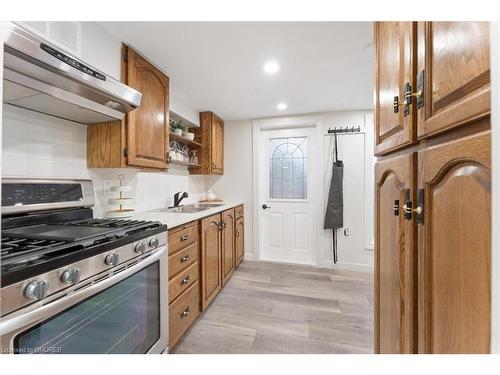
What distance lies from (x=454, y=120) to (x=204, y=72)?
192cm

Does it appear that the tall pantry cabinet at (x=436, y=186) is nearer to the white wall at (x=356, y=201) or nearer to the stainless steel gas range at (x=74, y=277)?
the stainless steel gas range at (x=74, y=277)

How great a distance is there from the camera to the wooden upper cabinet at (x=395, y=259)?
2.21 ft

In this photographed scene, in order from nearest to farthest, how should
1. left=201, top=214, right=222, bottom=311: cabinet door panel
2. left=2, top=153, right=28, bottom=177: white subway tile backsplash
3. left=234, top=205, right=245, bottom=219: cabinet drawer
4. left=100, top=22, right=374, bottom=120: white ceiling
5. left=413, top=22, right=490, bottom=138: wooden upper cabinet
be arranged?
left=413, top=22, right=490, bottom=138: wooden upper cabinet, left=2, top=153, right=28, bottom=177: white subway tile backsplash, left=100, top=22, right=374, bottom=120: white ceiling, left=201, top=214, right=222, bottom=311: cabinet door panel, left=234, top=205, right=245, bottom=219: cabinet drawer

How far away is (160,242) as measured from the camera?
1340 millimetres

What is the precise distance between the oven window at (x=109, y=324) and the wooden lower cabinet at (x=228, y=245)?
3.87 ft

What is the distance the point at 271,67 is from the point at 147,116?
1087mm

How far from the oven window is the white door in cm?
230

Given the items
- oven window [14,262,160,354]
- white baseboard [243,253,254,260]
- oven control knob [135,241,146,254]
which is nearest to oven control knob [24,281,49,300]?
oven window [14,262,160,354]

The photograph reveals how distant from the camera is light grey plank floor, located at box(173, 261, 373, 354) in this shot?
1.62 meters

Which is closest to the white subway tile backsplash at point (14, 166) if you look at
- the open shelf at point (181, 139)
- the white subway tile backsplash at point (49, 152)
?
the white subway tile backsplash at point (49, 152)

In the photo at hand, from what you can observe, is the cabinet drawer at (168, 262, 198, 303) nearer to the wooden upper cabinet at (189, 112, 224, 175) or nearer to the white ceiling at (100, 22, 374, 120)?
the wooden upper cabinet at (189, 112, 224, 175)

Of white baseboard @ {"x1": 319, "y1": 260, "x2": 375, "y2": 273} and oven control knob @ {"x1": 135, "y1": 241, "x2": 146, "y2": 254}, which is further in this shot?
white baseboard @ {"x1": 319, "y1": 260, "x2": 375, "y2": 273}

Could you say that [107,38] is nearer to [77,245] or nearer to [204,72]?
[204,72]
